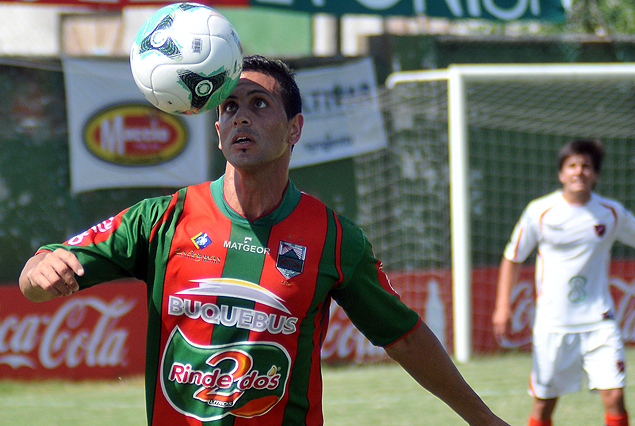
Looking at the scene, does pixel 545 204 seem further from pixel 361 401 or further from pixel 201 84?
pixel 201 84

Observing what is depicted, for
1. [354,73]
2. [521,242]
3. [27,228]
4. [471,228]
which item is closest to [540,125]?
[471,228]

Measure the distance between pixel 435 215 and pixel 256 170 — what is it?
6.45 metres

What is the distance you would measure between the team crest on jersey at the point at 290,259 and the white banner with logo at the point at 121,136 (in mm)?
5617

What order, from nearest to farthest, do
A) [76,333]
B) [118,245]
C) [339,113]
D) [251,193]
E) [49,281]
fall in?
[49,281] → [118,245] → [251,193] → [76,333] → [339,113]

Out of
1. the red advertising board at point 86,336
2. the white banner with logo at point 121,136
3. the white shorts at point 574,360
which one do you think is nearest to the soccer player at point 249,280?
the white shorts at point 574,360

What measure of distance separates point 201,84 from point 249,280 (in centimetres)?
60

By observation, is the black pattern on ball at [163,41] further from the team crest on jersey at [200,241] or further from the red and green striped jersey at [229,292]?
the team crest on jersey at [200,241]

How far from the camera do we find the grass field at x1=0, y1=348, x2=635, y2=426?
5.81m

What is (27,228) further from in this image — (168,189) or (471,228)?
(471,228)

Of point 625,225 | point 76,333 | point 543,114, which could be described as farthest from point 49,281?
point 543,114

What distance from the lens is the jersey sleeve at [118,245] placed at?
2219mm

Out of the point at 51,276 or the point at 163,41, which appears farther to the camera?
the point at 163,41

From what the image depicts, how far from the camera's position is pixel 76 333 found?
730 cm

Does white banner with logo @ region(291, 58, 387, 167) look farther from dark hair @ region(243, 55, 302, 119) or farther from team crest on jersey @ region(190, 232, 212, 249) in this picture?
team crest on jersey @ region(190, 232, 212, 249)
